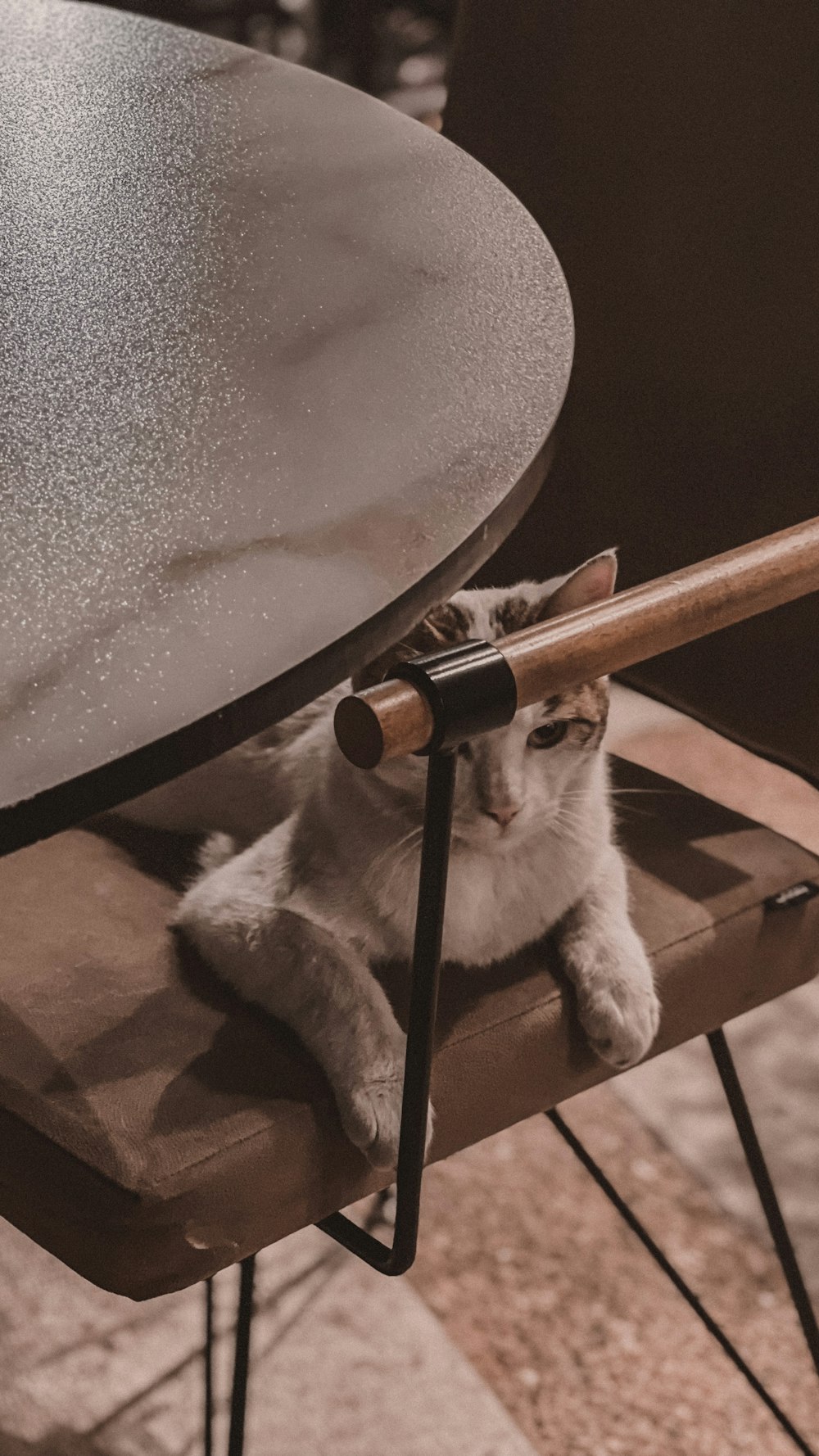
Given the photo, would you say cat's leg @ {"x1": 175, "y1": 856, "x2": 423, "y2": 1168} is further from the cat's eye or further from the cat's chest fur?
the cat's eye

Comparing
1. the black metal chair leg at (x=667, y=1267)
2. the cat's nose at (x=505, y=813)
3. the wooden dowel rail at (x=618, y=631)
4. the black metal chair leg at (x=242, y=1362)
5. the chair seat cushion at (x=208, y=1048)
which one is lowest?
the black metal chair leg at (x=667, y=1267)

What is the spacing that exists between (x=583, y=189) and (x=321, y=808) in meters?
0.60

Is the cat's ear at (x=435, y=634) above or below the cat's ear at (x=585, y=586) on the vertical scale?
below

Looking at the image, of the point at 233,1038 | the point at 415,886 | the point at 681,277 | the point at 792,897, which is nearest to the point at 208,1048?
the point at 233,1038

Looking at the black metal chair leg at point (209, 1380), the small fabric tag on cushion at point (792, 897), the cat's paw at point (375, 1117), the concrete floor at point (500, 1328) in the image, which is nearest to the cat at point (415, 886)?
the cat's paw at point (375, 1117)

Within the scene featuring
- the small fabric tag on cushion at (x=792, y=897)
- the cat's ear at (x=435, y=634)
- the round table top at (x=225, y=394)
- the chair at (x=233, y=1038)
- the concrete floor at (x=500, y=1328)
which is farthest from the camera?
the concrete floor at (x=500, y=1328)

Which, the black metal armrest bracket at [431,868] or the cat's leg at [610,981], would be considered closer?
the black metal armrest bracket at [431,868]

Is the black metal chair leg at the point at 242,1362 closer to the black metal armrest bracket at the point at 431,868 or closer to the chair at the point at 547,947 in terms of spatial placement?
the chair at the point at 547,947

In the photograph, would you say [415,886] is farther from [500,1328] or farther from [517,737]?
[500,1328]

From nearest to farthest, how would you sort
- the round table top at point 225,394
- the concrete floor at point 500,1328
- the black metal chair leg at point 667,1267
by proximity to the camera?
the round table top at point 225,394, the black metal chair leg at point 667,1267, the concrete floor at point 500,1328

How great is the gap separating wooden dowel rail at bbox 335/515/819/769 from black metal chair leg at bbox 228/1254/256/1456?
0.44 meters

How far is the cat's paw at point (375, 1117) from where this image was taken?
2.48ft

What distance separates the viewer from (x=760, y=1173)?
1016 mm

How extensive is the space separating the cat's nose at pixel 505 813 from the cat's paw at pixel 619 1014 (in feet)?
0.40
